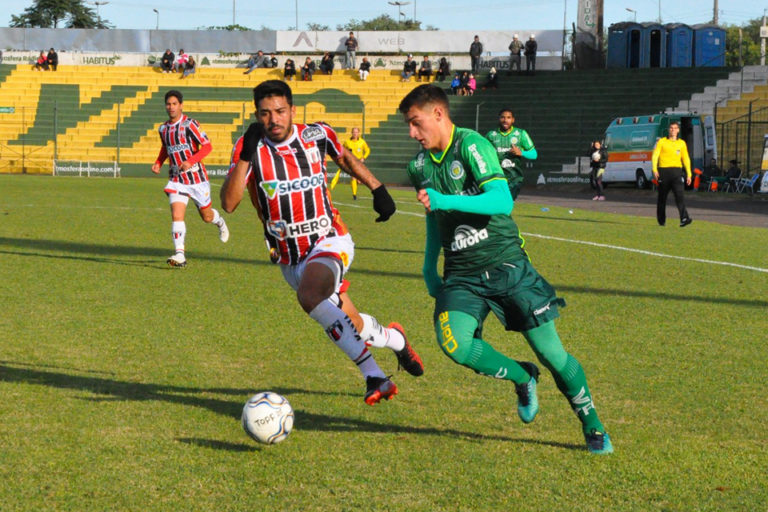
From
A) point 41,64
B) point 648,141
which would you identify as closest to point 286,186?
point 648,141

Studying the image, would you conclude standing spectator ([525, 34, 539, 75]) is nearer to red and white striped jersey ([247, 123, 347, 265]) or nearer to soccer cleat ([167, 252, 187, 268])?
soccer cleat ([167, 252, 187, 268])

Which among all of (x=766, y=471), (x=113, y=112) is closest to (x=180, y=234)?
(x=766, y=471)

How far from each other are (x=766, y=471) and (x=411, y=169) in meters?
2.29

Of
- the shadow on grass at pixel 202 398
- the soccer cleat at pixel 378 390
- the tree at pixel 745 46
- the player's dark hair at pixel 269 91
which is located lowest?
the shadow on grass at pixel 202 398

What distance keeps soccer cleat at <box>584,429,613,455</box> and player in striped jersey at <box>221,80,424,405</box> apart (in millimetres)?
1236

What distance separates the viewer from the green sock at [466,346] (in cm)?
499

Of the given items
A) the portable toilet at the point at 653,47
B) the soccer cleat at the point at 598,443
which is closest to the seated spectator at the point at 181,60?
the portable toilet at the point at 653,47

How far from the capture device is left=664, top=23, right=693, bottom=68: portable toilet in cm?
4809

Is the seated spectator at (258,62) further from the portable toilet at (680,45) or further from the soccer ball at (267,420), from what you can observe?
the soccer ball at (267,420)

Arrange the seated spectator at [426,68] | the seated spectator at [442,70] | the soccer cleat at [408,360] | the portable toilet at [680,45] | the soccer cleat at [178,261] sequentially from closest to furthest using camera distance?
1. the soccer cleat at [408,360]
2. the soccer cleat at [178,261]
3. the portable toilet at [680,45]
4. the seated spectator at [442,70]
5. the seated spectator at [426,68]

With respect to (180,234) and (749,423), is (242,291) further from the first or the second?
(749,423)

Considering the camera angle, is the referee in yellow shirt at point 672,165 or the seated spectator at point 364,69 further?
the seated spectator at point 364,69

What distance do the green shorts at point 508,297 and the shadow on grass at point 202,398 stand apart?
2.13ft

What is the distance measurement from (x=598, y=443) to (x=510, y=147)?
9.13 meters
